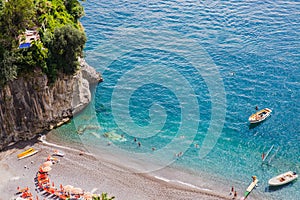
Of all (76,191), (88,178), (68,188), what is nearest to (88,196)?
(76,191)

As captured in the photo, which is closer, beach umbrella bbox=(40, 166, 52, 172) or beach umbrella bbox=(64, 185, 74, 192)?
beach umbrella bbox=(64, 185, 74, 192)

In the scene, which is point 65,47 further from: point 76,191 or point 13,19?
point 76,191

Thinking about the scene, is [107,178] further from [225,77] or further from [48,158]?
[225,77]

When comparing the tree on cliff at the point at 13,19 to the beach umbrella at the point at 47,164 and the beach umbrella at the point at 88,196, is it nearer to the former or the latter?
the beach umbrella at the point at 47,164

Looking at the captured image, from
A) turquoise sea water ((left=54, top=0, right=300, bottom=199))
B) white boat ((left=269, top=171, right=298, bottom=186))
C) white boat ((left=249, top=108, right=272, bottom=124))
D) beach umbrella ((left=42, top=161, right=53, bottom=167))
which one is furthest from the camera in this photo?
white boat ((left=249, top=108, right=272, bottom=124))

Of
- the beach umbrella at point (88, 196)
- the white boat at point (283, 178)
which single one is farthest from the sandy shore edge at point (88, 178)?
the white boat at point (283, 178)

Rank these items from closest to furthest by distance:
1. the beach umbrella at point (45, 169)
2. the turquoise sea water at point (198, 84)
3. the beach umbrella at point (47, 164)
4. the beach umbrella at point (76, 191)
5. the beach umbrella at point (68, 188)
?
the beach umbrella at point (76, 191), the beach umbrella at point (68, 188), the beach umbrella at point (45, 169), the beach umbrella at point (47, 164), the turquoise sea water at point (198, 84)

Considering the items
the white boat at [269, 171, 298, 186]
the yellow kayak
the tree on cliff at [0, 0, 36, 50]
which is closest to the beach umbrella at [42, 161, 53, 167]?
the yellow kayak

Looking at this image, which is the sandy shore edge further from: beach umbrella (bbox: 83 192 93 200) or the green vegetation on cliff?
the green vegetation on cliff
